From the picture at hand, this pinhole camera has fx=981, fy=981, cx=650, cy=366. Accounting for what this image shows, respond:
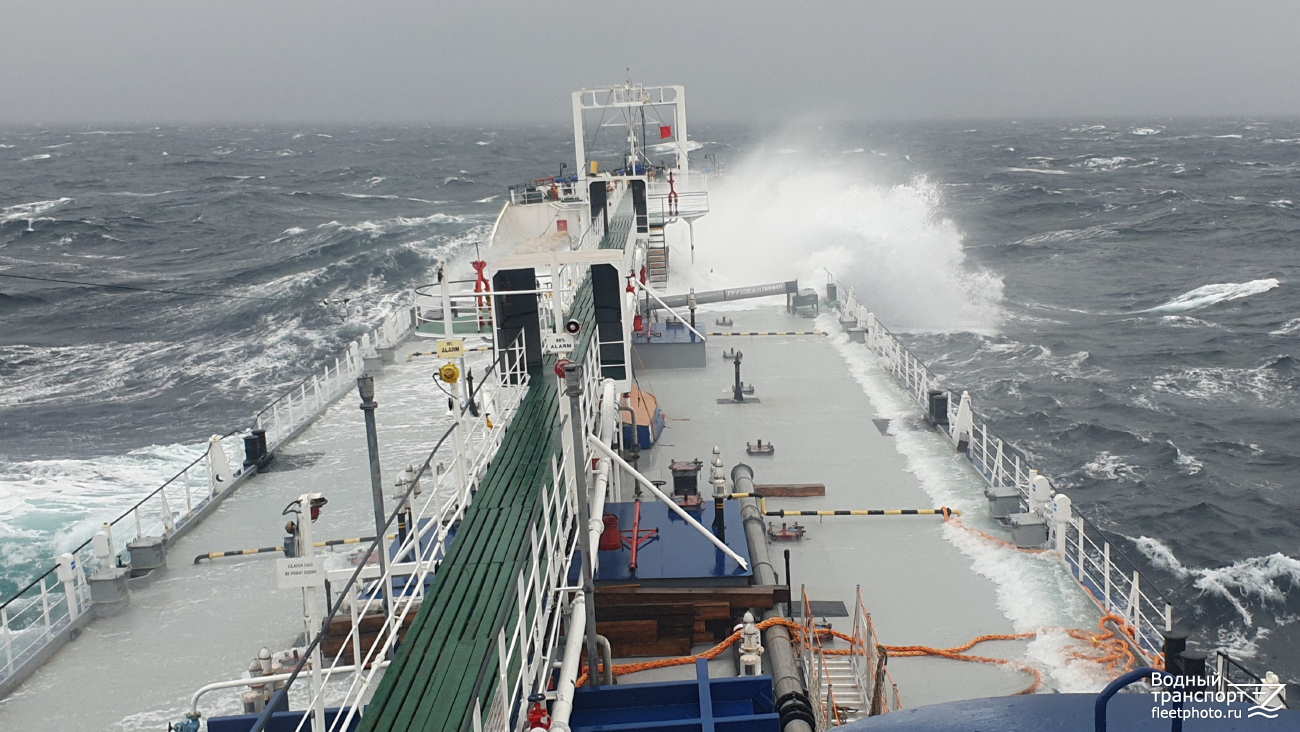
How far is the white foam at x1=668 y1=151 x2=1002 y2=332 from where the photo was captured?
40.9 m

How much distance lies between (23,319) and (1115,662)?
48.9 metres

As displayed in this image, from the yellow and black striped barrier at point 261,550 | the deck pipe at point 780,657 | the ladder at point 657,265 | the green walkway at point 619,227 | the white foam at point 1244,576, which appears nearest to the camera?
the deck pipe at point 780,657

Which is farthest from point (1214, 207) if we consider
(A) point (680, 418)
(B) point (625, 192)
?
(A) point (680, 418)

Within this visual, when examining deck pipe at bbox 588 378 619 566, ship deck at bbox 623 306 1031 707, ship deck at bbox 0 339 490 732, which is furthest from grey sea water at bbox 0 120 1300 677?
deck pipe at bbox 588 378 619 566

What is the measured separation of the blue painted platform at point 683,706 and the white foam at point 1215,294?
38.6 metres

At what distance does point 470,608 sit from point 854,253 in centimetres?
3876

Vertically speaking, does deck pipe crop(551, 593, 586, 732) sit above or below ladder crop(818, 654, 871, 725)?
above

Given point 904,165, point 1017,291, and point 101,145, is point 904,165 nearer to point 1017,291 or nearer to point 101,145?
point 1017,291

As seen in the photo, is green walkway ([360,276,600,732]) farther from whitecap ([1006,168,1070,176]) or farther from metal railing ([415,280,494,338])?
whitecap ([1006,168,1070,176])

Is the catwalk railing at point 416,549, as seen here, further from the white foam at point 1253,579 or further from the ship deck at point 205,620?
the white foam at point 1253,579

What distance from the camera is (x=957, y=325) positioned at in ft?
128

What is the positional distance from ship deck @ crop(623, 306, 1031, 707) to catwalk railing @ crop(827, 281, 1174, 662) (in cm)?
84

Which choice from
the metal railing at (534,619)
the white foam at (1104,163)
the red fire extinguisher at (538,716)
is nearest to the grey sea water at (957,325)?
the white foam at (1104,163)

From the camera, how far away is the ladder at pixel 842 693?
952cm
